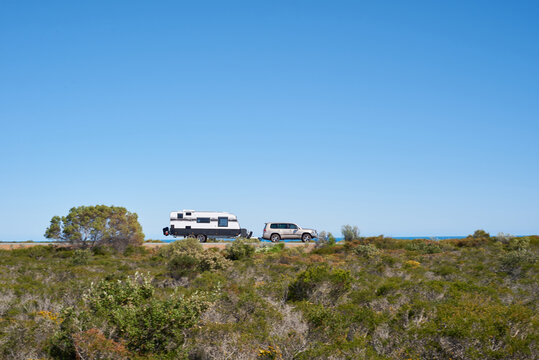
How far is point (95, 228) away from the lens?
4106 cm

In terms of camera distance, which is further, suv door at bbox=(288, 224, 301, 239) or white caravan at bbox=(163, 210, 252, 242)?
suv door at bbox=(288, 224, 301, 239)

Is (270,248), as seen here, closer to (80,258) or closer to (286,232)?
(286,232)

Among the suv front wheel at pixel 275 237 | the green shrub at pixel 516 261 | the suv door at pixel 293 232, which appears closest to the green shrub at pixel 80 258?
the suv front wheel at pixel 275 237

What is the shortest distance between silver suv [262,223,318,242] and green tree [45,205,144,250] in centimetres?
1475

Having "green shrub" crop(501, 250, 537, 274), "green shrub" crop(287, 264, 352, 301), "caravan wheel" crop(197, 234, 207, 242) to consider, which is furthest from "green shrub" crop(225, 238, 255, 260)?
"green shrub" crop(501, 250, 537, 274)

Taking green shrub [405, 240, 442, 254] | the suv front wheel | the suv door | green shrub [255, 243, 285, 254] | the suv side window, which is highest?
the suv side window

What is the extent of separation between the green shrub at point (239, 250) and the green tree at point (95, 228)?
16.6 metres

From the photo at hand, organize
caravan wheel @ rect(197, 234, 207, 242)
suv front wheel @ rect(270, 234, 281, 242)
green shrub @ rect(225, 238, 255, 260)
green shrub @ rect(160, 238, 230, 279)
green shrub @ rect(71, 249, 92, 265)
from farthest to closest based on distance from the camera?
1. caravan wheel @ rect(197, 234, 207, 242)
2. suv front wheel @ rect(270, 234, 281, 242)
3. green shrub @ rect(225, 238, 255, 260)
4. green shrub @ rect(71, 249, 92, 265)
5. green shrub @ rect(160, 238, 230, 279)

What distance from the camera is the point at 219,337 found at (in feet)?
27.5

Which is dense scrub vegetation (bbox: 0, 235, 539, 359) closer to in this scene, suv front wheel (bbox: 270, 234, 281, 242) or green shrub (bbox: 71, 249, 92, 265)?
green shrub (bbox: 71, 249, 92, 265)

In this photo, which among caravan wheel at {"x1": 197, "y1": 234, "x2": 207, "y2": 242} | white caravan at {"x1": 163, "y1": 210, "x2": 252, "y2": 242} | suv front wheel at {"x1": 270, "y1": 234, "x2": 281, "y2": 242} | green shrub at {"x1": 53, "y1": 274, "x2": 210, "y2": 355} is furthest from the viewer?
caravan wheel at {"x1": 197, "y1": 234, "x2": 207, "y2": 242}

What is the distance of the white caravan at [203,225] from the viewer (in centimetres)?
3922

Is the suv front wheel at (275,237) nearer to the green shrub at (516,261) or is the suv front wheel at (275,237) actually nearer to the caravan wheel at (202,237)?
the caravan wheel at (202,237)

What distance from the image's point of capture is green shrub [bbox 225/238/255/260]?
28.3 metres
